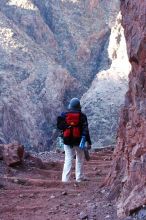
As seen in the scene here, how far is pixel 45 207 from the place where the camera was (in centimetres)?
682

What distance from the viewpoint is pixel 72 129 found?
8664mm

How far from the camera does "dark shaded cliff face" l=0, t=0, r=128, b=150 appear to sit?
2738cm

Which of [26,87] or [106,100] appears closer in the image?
A: [106,100]

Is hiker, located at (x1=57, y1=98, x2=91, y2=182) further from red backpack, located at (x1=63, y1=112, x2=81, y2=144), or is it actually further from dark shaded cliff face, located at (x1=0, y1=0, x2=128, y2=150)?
dark shaded cliff face, located at (x1=0, y1=0, x2=128, y2=150)

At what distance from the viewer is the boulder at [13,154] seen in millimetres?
10938

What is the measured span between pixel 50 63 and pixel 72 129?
23.3 metres

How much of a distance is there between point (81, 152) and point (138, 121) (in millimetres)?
2975

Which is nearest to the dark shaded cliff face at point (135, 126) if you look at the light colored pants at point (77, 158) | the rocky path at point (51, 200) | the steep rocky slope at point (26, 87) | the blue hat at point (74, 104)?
the rocky path at point (51, 200)

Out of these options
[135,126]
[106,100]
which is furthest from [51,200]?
[106,100]

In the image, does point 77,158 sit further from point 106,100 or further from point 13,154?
point 106,100

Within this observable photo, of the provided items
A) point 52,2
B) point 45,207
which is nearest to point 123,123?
point 45,207

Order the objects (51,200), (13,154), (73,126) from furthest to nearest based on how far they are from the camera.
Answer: (13,154) < (73,126) < (51,200)

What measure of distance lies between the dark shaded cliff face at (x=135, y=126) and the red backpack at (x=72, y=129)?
1.63 metres

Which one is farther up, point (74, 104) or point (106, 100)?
point (106, 100)
